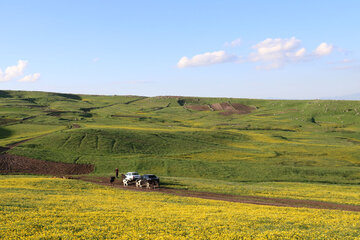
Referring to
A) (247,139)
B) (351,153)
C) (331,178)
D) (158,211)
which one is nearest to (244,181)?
(331,178)

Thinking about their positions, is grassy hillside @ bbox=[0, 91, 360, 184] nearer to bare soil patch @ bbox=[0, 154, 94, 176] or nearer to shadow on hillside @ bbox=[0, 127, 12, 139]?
shadow on hillside @ bbox=[0, 127, 12, 139]

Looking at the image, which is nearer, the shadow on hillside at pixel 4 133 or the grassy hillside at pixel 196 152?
the grassy hillside at pixel 196 152

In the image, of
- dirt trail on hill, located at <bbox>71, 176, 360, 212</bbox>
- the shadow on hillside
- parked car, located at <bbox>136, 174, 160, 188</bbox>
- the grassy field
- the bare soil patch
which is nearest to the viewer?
the grassy field

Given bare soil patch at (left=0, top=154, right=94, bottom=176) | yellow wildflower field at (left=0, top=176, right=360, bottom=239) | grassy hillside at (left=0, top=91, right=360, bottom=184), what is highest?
yellow wildflower field at (left=0, top=176, right=360, bottom=239)

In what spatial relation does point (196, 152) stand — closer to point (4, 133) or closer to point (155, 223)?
point (155, 223)

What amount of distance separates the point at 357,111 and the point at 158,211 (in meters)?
206

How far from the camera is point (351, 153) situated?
9556cm

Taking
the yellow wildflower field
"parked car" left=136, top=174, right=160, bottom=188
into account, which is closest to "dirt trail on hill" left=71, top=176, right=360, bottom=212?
"parked car" left=136, top=174, right=160, bottom=188

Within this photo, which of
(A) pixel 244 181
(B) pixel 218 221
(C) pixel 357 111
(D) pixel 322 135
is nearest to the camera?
(B) pixel 218 221

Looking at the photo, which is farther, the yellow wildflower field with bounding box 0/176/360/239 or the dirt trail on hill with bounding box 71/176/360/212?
the dirt trail on hill with bounding box 71/176/360/212

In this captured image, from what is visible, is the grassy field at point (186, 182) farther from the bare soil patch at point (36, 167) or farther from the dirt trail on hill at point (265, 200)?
the bare soil patch at point (36, 167)

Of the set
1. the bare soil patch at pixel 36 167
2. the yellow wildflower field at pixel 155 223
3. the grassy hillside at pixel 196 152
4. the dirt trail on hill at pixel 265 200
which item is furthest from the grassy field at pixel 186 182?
the bare soil patch at pixel 36 167

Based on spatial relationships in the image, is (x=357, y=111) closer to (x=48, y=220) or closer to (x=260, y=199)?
(x=260, y=199)

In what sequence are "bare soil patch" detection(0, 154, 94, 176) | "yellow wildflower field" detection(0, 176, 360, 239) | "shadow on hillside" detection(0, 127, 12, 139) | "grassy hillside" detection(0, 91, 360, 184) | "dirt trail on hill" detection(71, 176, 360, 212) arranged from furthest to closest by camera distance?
"shadow on hillside" detection(0, 127, 12, 139) → "grassy hillside" detection(0, 91, 360, 184) → "bare soil patch" detection(0, 154, 94, 176) → "dirt trail on hill" detection(71, 176, 360, 212) → "yellow wildflower field" detection(0, 176, 360, 239)
